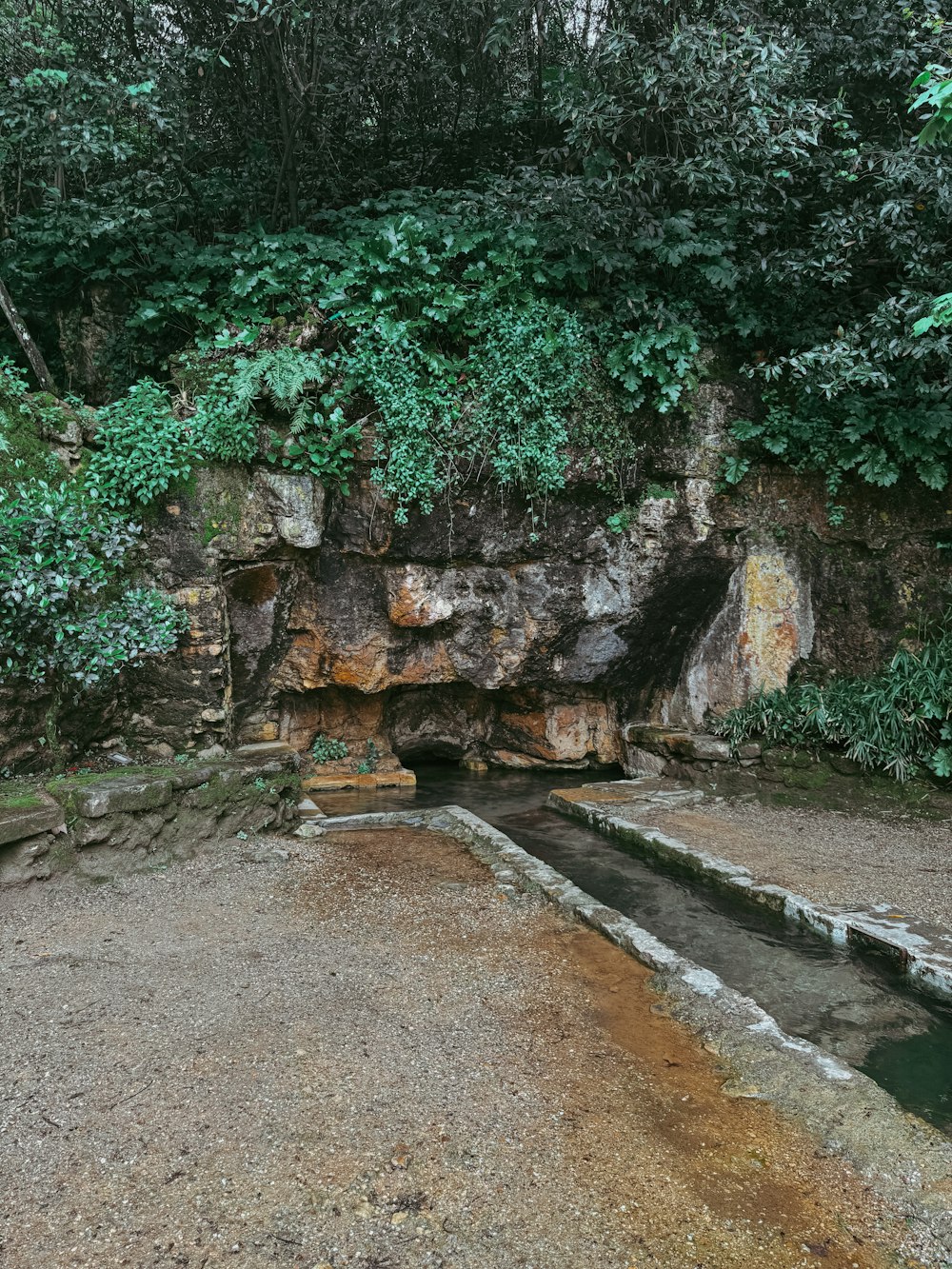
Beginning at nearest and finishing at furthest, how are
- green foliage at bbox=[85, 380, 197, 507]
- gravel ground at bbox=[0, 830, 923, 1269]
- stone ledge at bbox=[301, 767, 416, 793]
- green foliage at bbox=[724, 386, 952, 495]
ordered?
gravel ground at bbox=[0, 830, 923, 1269] → green foliage at bbox=[85, 380, 197, 507] → green foliage at bbox=[724, 386, 952, 495] → stone ledge at bbox=[301, 767, 416, 793]

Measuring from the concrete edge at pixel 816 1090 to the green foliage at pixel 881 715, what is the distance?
4176 millimetres

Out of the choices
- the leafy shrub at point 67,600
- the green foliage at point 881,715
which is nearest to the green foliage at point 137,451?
the leafy shrub at point 67,600

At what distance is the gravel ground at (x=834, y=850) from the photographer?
5.46 m

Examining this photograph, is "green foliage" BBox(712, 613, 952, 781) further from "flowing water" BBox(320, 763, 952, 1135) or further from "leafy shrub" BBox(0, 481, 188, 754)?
"leafy shrub" BBox(0, 481, 188, 754)

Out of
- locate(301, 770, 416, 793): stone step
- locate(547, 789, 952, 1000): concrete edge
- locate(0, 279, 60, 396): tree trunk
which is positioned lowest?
locate(547, 789, 952, 1000): concrete edge

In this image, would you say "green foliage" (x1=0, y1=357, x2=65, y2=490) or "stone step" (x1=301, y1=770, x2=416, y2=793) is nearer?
"green foliage" (x1=0, y1=357, x2=65, y2=490)

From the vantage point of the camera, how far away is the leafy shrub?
5.83m

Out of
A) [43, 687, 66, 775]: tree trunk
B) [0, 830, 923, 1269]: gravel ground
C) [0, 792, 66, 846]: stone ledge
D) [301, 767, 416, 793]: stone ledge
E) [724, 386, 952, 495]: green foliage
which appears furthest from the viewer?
[301, 767, 416, 793]: stone ledge

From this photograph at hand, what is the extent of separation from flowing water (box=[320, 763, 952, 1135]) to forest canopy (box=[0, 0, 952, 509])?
393 centimetres

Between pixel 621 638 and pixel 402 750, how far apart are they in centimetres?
320

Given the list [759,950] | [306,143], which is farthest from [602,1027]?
[306,143]

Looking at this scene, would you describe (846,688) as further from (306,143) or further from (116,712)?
(306,143)

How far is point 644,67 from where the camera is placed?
6.89 metres

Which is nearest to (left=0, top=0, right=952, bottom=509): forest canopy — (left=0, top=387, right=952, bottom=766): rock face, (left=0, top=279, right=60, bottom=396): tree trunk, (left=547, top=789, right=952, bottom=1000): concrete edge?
(left=0, top=387, right=952, bottom=766): rock face
